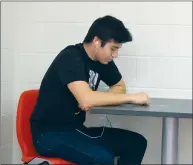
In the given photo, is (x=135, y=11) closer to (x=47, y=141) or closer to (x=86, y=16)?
(x=86, y=16)

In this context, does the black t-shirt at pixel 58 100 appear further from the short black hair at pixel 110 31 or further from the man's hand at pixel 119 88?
the man's hand at pixel 119 88

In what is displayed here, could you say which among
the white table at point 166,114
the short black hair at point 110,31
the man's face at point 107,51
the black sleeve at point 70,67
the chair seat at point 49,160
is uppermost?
the short black hair at point 110,31

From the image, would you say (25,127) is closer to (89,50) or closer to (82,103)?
(82,103)

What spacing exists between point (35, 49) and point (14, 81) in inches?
10.7

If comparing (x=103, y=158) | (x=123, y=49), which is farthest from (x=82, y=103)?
(x=123, y=49)

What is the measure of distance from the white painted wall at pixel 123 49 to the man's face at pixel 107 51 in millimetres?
498

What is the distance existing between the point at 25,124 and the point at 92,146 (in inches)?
16.6

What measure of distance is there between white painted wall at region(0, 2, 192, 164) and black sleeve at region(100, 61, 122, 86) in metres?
0.24

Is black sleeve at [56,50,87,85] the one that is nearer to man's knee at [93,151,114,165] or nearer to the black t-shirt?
the black t-shirt

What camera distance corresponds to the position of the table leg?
6.13 ft

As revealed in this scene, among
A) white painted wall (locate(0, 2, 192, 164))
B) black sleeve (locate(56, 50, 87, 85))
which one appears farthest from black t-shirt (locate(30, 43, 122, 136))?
white painted wall (locate(0, 2, 192, 164))

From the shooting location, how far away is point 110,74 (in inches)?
88.5

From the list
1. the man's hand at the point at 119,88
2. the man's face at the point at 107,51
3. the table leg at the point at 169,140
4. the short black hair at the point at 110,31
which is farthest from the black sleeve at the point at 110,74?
the table leg at the point at 169,140

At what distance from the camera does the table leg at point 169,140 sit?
6.13 feet
